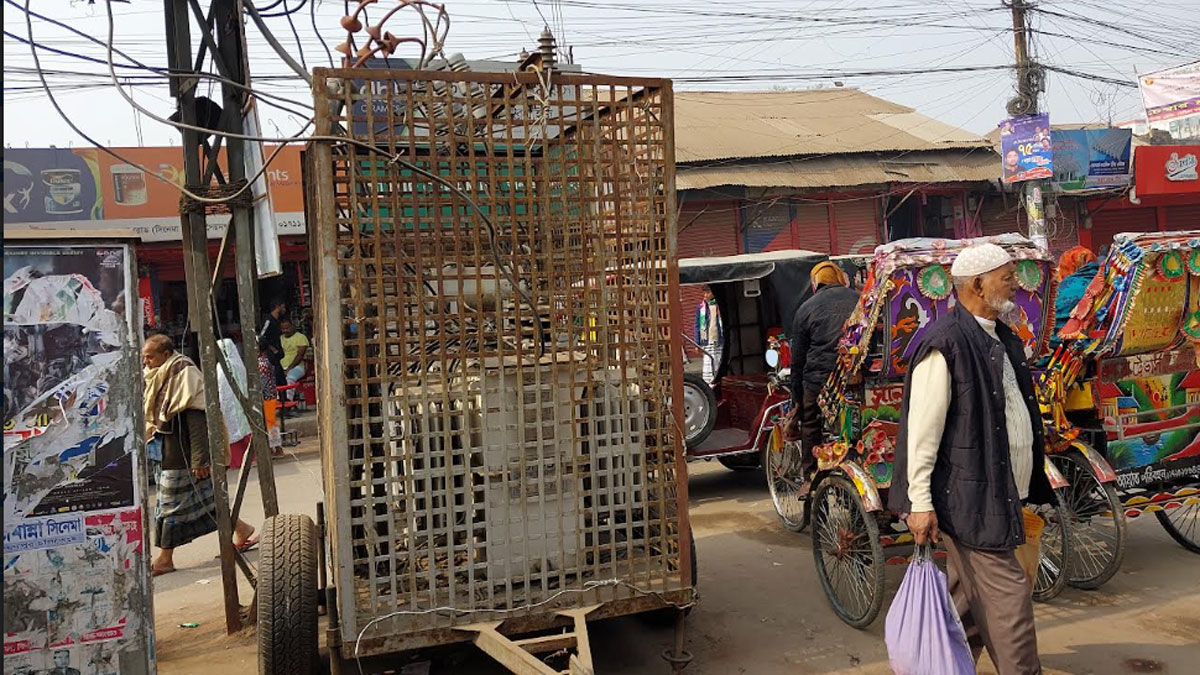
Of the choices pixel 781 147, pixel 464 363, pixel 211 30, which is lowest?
pixel 464 363

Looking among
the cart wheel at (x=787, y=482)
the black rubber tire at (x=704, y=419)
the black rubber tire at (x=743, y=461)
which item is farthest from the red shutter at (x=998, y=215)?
the cart wheel at (x=787, y=482)

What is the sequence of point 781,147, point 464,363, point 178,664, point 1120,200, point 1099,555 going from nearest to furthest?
point 464,363 → point 178,664 → point 1099,555 → point 781,147 → point 1120,200

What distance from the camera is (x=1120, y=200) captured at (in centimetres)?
2006

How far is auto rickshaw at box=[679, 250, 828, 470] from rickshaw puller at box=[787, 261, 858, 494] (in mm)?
1250

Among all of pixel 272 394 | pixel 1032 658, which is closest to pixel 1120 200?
pixel 272 394

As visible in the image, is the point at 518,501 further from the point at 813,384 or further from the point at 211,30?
the point at 211,30

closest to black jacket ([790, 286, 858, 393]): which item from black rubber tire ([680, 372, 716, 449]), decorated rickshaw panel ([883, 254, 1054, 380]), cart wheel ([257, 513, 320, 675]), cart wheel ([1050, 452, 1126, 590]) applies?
decorated rickshaw panel ([883, 254, 1054, 380])

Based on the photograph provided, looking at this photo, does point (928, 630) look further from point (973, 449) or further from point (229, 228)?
point (229, 228)

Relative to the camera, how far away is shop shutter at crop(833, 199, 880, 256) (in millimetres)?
17625

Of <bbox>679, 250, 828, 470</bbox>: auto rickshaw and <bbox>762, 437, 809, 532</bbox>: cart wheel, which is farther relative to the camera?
<bbox>679, 250, 828, 470</bbox>: auto rickshaw

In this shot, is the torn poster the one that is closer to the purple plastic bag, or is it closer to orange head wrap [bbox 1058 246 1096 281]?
the purple plastic bag

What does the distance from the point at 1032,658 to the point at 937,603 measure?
38 cm

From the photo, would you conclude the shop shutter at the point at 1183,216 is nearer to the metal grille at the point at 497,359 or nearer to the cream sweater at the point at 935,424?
the cream sweater at the point at 935,424

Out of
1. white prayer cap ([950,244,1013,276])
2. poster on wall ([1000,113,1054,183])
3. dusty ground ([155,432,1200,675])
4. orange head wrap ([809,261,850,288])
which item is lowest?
dusty ground ([155,432,1200,675])
